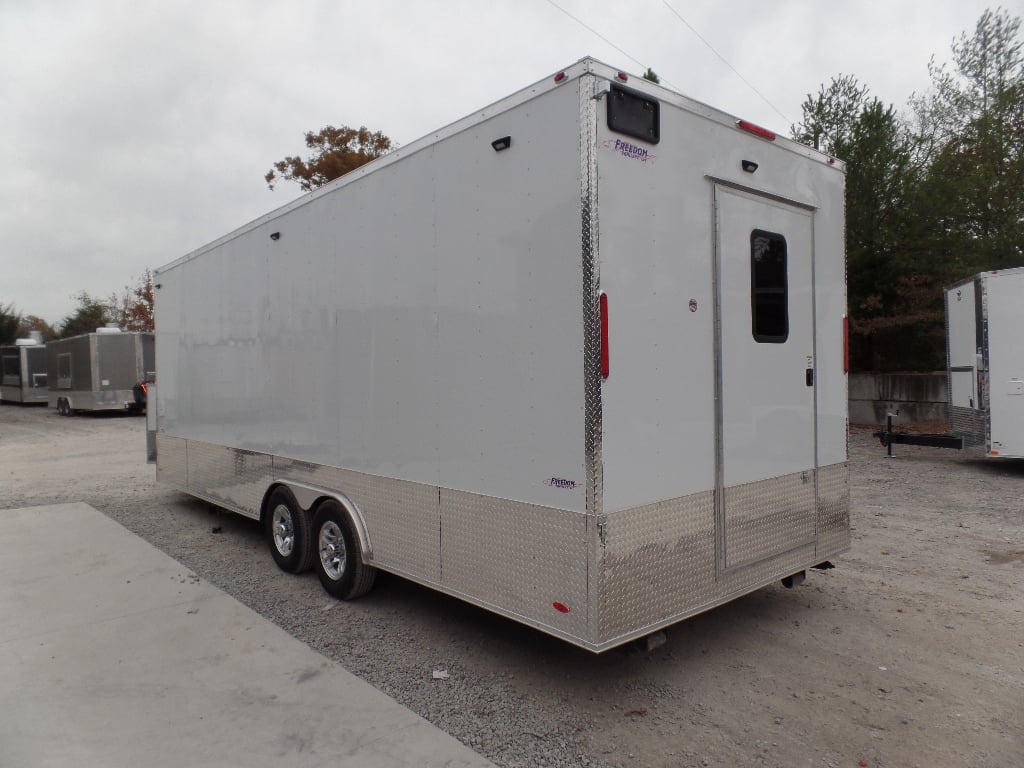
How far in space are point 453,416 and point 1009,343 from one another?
850 cm

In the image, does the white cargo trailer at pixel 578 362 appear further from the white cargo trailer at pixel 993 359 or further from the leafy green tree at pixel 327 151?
the leafy green tree at pixel 327 151

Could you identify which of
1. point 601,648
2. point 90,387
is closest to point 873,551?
point 601,648

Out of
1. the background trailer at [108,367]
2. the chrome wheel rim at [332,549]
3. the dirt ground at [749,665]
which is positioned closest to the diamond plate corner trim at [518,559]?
the dirt ground at [749,665]

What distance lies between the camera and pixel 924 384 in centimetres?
1478

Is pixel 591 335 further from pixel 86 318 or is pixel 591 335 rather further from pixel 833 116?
pixel 86 318

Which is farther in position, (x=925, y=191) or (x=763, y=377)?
(x=925, y=191)

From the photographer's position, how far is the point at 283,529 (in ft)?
18.4

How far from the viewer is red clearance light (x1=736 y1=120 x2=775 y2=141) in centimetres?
389

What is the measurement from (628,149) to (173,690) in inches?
141

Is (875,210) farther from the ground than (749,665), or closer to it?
farther from the ground

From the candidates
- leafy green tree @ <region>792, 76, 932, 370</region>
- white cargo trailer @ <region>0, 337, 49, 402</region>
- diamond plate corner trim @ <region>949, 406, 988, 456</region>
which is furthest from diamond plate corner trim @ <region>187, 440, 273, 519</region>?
white cargo trailer @ <region>0, 337, 49, 402</region>

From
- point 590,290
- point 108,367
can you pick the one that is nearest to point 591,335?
point 590,290

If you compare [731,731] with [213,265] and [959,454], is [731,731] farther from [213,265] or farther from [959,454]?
[959,454]

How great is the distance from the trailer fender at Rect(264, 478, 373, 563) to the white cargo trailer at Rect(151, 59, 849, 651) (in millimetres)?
19
